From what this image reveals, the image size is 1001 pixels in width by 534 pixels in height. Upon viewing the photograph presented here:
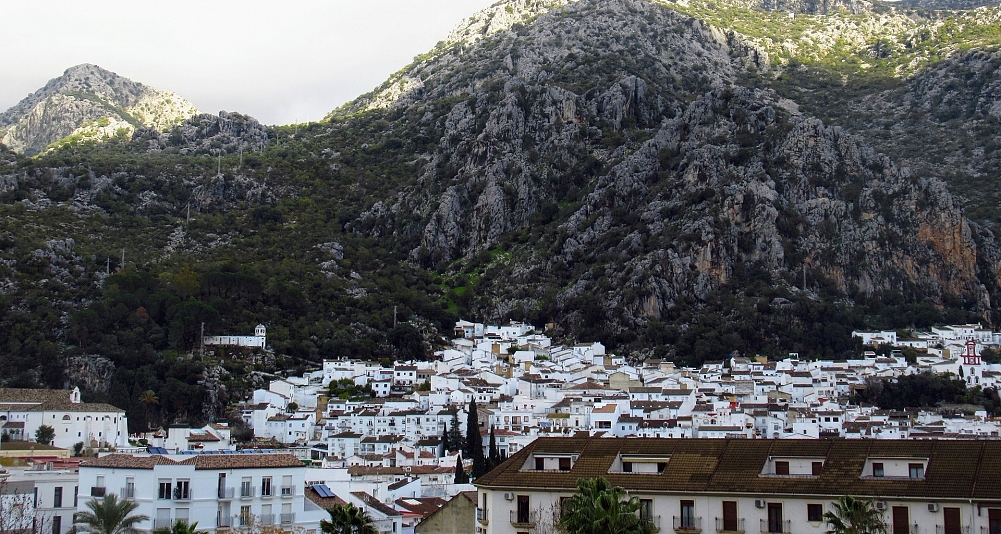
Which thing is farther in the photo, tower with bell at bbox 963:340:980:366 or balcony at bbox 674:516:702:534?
tower with bell at bbox 963:340:980:366

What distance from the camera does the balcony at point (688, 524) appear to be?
3284cm

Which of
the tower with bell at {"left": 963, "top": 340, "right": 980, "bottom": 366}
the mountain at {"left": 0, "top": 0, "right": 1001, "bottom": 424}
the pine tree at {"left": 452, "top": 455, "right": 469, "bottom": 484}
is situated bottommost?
the pine tree at {"left": 452, "top": 455, "right": 469, "bottom": 484}

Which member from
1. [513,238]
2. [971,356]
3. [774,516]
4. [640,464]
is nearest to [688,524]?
[774,516]

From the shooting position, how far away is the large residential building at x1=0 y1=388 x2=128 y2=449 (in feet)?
266

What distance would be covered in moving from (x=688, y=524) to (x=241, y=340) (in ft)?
305

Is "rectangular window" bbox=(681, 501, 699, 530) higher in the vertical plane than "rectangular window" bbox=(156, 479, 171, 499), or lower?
lower

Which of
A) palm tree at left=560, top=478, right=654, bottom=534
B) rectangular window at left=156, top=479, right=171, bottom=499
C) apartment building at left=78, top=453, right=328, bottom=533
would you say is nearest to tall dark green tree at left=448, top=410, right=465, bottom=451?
apartment building at left=78, top=453, right=328, bottom=533

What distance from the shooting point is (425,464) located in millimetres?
78625

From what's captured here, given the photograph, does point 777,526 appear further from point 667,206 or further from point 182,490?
point 667,206

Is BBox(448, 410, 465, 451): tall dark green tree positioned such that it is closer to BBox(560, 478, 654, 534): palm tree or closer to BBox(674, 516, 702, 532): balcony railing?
BBox(674, 516, 702, 532): balcony railing

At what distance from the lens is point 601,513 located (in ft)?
96.3

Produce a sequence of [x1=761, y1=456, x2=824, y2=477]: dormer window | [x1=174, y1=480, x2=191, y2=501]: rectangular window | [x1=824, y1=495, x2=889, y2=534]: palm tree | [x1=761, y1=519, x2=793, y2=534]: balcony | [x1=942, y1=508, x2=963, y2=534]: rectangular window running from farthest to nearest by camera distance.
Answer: [x1=174, y1=480, x2=191, y2=501]: rectangular window
[x1=761, y1=456, x2=824, y2=477]: dormer window
[x1=761, y1=519, x2=793, y2=534]: balcony
[x1=942, y1=508, x2=963, y2=534]: rectangular window
[x1=824, y1=495, x2=889, y2=534]: palm tree

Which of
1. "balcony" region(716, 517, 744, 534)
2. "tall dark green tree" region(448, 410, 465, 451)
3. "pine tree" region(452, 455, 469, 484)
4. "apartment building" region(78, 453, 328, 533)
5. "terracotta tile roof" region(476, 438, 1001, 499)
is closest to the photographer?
"terracotta tile roof" region(476, 438, 1001, 499)

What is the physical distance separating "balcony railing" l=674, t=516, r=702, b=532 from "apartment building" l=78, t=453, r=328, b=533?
1241cm
